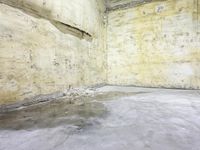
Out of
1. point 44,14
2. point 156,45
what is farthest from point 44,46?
point 156,45

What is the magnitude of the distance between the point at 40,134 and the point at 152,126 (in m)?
1.04

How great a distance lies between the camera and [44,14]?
296 cm

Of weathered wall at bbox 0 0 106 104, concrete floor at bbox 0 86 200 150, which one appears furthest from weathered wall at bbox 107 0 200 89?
concrete floor at bbox 0 86 200 150

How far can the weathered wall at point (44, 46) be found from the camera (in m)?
2.36

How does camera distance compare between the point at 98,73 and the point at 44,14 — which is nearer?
the point at 44,14

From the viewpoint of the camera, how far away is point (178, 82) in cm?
458

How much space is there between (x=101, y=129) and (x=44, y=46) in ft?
6.63

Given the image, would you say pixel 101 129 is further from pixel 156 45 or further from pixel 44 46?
pixel 156 45

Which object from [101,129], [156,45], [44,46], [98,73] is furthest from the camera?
[98,73]

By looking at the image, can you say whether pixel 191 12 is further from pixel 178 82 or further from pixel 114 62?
pixel 114 62

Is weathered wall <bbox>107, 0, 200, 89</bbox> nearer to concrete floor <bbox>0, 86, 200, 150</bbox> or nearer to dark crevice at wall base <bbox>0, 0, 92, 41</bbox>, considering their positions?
dark crevice at wall base <bbox>0, 0, 92, 41</bbox>

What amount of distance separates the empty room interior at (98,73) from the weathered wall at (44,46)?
0.02m

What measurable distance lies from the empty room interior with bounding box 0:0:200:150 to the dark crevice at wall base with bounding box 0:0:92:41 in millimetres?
15

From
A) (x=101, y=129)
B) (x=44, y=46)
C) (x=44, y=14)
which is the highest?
(x=44, y=14)
